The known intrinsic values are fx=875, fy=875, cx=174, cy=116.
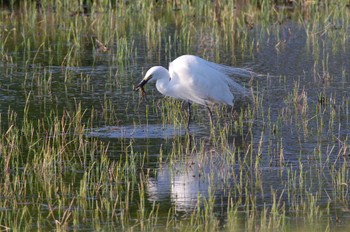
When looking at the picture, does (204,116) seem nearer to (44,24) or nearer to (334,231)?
(334,231)

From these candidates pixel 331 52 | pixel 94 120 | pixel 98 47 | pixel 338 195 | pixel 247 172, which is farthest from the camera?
pixel 98 47

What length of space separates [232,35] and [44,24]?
3.95 m

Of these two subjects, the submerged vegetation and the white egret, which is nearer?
the submerged vegetation

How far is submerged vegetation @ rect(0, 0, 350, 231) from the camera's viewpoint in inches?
267

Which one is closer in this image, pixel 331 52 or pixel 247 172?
pixel 247 172

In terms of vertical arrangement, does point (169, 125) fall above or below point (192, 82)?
below

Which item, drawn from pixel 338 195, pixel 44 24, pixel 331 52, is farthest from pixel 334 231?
pixel 44 24

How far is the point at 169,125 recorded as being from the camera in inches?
406

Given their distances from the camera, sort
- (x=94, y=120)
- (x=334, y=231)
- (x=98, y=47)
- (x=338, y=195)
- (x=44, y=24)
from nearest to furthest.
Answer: (x=334, y=231)
(x=338, y=195)
(x=94, y=120)
(x=98, y=47)
(x=44, y=24)

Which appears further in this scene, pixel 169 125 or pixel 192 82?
pixel 169 125

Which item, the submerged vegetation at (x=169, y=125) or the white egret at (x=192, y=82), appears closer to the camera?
the submerged vegetation at (x=169, y=125)

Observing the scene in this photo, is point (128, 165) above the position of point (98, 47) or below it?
below

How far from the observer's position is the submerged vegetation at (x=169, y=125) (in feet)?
22.2

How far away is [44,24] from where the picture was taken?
17.5 meters
